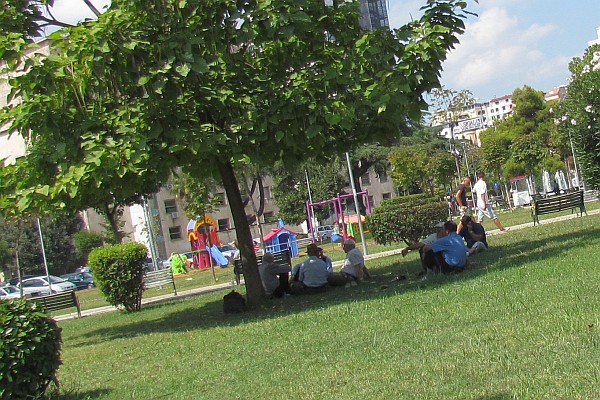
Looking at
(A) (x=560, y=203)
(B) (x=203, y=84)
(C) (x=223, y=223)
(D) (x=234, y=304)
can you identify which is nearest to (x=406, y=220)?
(A) (x=560, y=203)

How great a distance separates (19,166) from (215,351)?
5.41 m

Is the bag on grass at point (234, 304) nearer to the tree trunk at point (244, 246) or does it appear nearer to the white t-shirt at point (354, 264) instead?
the tree trunk at point (244, 246)

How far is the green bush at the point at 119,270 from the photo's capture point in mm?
19859

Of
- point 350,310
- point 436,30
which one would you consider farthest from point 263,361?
point 436,30

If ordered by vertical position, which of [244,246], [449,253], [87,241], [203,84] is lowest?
[449,253]

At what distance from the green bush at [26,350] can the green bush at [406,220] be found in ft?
45.1

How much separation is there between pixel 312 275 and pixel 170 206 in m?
60.0

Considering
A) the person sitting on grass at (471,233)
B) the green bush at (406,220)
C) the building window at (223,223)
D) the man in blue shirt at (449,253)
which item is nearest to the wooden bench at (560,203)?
the green bush at (406,220)

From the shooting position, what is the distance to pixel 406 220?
67.5 ft

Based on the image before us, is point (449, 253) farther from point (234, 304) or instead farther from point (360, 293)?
point (234, 304)

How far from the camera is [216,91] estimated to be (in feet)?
40.8

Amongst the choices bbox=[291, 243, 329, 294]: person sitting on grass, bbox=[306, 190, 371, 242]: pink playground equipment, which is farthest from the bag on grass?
bbox=[306, 190, 371, 242]: pink playground equipment

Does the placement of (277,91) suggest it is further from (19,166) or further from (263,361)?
(263,361)

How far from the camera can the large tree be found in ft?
38.1
